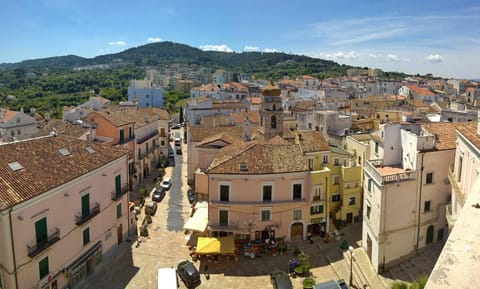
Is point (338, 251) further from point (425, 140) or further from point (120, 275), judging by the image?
point (120, 275)

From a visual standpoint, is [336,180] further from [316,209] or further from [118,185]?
[118,185]

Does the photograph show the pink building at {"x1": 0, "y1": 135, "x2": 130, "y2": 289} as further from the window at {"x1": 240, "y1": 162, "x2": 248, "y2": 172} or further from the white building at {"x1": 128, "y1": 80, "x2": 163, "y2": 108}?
the white building at {"x1": 128, "y1": 80, "x2": 163, "y2": 108}

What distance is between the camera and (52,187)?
77.9 feet

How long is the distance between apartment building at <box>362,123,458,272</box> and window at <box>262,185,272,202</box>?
800 centimetres

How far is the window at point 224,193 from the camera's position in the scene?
109 ft

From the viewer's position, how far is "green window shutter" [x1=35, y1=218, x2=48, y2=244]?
22828 millimetres

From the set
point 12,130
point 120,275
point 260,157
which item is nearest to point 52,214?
point 120,275

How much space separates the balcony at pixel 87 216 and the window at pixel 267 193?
44.1 feet

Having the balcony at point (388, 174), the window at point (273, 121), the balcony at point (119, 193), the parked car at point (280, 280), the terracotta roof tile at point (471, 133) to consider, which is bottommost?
the parked car at point (280, 280)

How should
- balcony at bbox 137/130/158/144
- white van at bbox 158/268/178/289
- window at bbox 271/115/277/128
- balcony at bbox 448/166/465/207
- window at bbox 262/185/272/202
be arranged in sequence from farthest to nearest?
balcony at bbox 137/130/158/144 → window at bbox 271/115/277/128 → window at bbox 262/185/272/202 → white van at bbox 158/268/178/289 → balcony at bbox 448/166/465/207

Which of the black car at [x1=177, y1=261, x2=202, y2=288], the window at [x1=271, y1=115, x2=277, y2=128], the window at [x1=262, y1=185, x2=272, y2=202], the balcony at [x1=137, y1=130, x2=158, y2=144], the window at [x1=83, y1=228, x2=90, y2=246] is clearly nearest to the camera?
the window at [x1=83, y1=228, x2=90, y2=246]

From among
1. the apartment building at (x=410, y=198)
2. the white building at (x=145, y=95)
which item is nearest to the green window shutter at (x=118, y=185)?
the apartment building at (x=410, y=198)

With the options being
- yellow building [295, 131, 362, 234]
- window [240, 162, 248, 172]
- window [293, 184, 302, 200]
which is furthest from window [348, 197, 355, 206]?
window [240, 162, 248, 172]

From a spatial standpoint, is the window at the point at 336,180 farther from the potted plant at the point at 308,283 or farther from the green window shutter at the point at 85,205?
the green window shutter at the point at 85,205
